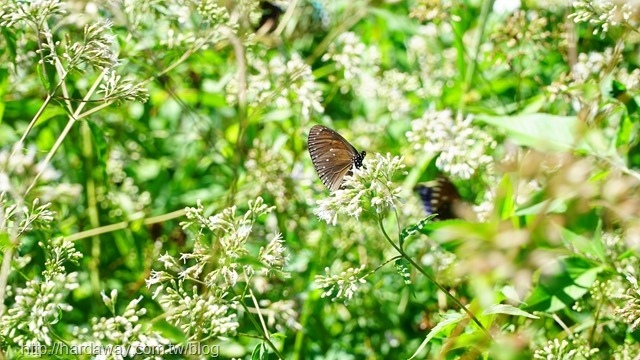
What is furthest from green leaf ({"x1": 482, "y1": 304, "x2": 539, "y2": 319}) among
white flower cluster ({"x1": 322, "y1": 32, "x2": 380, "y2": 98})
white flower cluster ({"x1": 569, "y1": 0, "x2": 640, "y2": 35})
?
white flower cluster ({"x1": 322, "y1": 32, "x2": 380, "y2": 98})

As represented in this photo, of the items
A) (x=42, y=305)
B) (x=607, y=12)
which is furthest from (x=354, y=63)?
(x=42, y=305)

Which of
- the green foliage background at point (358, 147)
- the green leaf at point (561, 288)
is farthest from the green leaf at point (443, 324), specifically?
the green leaf at point (561, 288)

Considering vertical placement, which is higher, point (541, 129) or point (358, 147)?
point (541, 129)

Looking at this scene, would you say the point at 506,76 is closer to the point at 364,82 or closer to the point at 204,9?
the point at 364,82

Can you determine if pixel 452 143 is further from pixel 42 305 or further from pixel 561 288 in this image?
pixel 42 305

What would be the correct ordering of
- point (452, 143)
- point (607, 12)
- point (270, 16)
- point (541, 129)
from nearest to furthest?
point (607, 12) < point (541, 129) < point (452, 143) < point (270, 16)

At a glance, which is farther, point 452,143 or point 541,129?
point 452,143

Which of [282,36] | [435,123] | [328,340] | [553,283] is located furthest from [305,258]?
[282,36]
